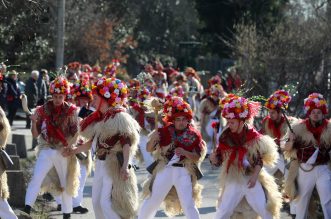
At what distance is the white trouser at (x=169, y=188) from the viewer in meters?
10.2

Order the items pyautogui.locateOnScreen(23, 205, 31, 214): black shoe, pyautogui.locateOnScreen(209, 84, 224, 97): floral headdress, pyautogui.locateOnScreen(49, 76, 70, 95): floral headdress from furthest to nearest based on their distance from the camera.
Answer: pyautogui.locateOnScreen(209, 84, 224, 97): floral headdress < pyautogui.locateOnScreen(49, 76, 70, 95): floral headdress < pyautogui.locateOnScreen(23, 205, 31, 214): black shoe

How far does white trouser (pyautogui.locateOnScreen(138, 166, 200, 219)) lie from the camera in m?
10.2

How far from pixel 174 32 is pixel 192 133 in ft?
164

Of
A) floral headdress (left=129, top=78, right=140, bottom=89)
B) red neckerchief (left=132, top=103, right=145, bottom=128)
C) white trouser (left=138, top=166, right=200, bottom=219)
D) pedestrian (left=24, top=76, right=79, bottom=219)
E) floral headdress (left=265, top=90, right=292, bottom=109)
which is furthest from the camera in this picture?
floral headdress (left=129, top=78, right=140, bottom=89)

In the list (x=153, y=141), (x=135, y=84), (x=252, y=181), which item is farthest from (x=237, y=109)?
(x=135, y=84)

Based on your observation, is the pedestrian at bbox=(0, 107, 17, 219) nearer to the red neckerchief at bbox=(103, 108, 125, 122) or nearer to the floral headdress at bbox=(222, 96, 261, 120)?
the red neckerchief at bbox=(103, 108, 125, 122)

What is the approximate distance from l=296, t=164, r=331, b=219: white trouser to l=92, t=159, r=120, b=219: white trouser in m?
2.54

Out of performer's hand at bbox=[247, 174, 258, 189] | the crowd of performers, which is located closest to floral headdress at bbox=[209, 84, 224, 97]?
the crowd of performers

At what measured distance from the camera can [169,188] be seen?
1027 centimetres

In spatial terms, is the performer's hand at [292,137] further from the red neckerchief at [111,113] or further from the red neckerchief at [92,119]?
the red neckerchief at [92,119]

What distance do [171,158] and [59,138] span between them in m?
1.98

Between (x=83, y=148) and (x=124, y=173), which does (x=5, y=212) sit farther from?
(x=124, y=173)

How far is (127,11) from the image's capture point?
163ft

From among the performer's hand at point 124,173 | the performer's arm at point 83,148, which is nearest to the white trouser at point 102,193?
the performer's hand at point 124,173
